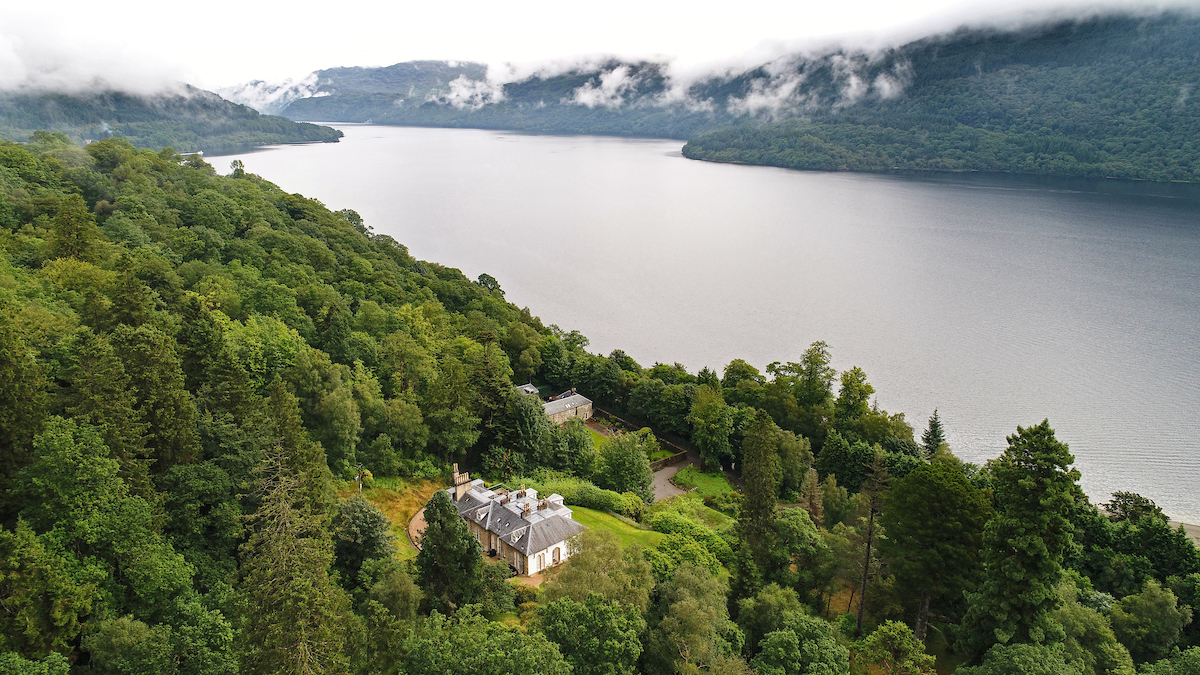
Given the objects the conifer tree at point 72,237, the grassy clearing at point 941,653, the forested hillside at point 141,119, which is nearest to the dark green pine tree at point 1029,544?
the grassy clearing at point 941,653

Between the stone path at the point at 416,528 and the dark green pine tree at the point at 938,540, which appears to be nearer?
the dark green pine tree at the point at 938,540

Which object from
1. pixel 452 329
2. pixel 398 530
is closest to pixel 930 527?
pixel 398 530

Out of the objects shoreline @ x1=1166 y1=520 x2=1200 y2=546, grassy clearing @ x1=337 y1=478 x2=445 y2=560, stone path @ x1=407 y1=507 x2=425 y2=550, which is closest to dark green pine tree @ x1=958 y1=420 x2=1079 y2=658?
stone path @ x1=407 y1=507 x2=425 y2=550

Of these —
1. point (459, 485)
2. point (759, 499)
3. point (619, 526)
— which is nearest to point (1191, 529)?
point (759, 499)

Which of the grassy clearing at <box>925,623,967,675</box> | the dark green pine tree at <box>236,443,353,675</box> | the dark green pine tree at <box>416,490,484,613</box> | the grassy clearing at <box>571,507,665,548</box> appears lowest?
the grassy clearing at <box>925,623,967,675</box>

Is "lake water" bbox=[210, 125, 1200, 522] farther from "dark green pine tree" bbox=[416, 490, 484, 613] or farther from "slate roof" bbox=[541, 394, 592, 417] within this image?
"dark green pine tree" bbox=[416, 490, 484, 613]

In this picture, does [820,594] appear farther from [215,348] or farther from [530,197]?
[530,197]

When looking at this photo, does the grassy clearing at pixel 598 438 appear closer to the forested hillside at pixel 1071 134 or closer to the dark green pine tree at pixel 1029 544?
the dark green pine tree at pixel 1029 544
